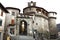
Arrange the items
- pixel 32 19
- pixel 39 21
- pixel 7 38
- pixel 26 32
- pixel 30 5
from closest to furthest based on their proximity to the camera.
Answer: pixel 7 38 < pixel 26 32 < pixel 32 19 < pixel 39 21 < pixel 30 5

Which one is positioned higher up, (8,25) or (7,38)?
(8,25)

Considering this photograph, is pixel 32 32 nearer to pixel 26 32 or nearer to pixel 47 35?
pixel 26 32

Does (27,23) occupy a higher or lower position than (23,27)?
higher

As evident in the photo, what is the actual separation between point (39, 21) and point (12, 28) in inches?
101

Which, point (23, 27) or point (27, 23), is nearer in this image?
point (23, 27)

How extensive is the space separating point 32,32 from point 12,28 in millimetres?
1374

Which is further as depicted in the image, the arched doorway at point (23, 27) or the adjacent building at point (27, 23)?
the arched doorway at point (23, 27)

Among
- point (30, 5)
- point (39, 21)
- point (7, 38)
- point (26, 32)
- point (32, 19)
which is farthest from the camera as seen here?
point (30, 5)

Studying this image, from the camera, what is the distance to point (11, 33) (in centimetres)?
851

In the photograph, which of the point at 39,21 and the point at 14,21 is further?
the point at 39,21

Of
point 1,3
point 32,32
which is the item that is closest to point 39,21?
point 32,32

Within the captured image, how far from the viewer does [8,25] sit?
862cm

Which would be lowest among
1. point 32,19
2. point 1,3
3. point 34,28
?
point 34,28

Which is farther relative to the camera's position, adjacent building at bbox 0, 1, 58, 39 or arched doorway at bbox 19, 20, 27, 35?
arched doorway at bbox 19, 20, 27, 35
